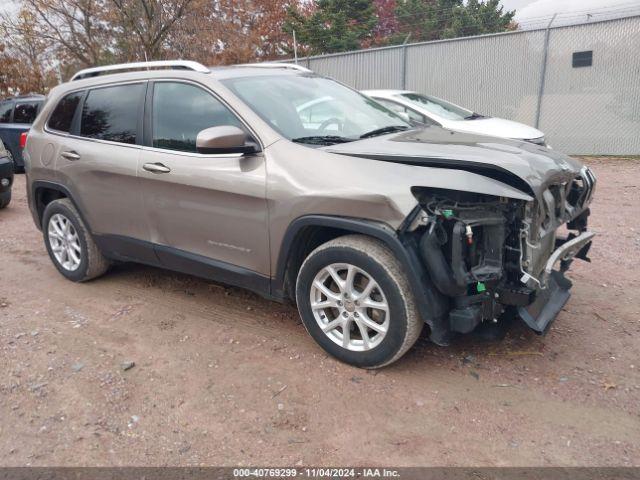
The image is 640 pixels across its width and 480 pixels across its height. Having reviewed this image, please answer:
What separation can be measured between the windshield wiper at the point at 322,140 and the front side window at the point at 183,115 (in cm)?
46

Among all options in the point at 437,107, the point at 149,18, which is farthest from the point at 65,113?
the point at 149,18

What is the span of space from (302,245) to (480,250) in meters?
1.08

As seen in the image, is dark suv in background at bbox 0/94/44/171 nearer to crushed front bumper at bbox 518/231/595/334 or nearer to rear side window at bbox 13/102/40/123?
rear side window at bbox 13/102/40/123

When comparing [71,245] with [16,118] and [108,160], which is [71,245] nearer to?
[108,160]

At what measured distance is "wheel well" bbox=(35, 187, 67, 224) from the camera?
5082 millimetres

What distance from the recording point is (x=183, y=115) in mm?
3924

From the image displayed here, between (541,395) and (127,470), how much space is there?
7.20ft

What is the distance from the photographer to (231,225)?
3643 mm

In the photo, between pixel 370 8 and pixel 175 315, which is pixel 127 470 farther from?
pixel 370 8

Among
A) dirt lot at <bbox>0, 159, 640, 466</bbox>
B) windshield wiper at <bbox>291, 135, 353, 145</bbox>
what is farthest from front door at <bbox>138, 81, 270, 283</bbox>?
dirt lot at <bbox>0, 159, 640, 466</bbox>

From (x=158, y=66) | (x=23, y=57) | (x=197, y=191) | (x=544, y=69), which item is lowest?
(x=197, y=191)

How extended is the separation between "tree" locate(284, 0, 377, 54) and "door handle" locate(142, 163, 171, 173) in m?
25.0

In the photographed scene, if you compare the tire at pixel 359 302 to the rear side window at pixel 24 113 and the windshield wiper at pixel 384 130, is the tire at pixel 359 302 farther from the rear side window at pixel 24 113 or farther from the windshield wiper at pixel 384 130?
the rear side window at pixel 24 113

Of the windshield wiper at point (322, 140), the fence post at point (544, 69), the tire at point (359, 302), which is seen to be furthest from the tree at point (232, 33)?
the tire at point (359, 302)
